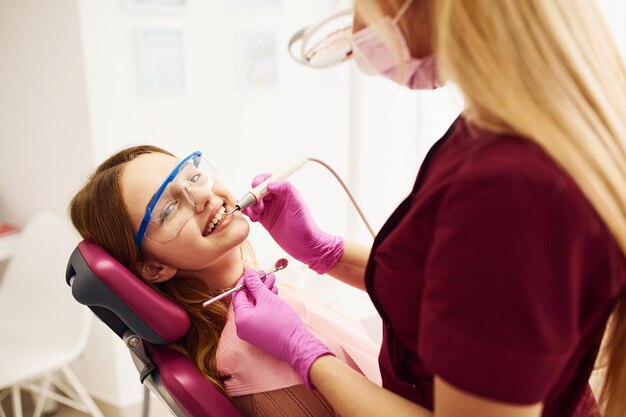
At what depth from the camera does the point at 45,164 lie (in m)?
2.42

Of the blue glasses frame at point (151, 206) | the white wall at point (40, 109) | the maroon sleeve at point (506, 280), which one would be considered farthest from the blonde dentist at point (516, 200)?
the white wall at point (40, 109)

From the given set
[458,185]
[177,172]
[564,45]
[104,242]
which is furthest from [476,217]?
[104,242]

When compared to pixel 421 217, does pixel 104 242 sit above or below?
below

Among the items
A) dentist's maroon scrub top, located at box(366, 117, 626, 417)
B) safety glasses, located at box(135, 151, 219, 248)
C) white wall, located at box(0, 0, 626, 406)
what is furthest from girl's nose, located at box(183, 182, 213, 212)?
white wall, located at box(0, 0, 626, 406)

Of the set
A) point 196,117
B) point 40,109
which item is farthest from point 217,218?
point 40,109

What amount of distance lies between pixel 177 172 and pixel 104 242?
239 millimetres

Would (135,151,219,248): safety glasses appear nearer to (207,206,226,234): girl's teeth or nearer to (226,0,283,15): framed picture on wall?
(207,206,226,234): girl's teeth

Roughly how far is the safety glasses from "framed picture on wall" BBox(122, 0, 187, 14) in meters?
1.16

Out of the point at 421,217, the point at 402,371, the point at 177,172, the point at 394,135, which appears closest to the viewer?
A: the point at 421,217

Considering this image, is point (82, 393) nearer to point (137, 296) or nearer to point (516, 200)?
point (137, 296)

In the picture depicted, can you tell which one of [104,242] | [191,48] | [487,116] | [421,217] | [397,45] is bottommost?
[104,242]

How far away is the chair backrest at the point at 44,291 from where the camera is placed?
2.15m

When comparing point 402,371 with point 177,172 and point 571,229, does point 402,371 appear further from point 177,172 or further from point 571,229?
point 177,172

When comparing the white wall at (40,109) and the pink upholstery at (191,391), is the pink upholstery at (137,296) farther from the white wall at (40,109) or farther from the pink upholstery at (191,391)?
the white wall at (40,109)
